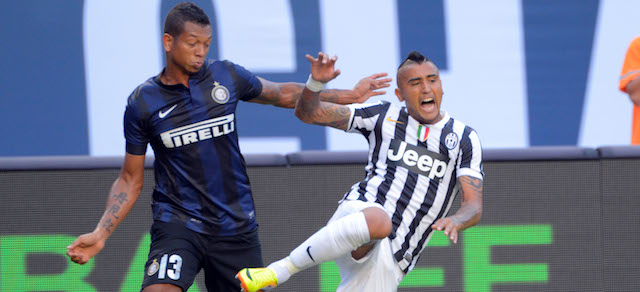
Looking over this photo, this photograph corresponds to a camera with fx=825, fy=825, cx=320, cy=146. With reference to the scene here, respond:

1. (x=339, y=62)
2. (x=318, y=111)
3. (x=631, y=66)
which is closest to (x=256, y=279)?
(x=318, y=111)

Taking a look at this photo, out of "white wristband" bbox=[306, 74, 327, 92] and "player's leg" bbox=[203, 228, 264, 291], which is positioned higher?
"white wristband" bbox=[306, 74, 327, 92]

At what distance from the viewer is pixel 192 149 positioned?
13.1 ft

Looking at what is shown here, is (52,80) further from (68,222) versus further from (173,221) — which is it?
(173,221)

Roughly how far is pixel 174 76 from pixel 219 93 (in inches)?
9.3

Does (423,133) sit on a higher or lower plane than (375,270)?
higher

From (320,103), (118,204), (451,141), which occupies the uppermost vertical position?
(320,103)

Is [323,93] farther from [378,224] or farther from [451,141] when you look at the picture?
[378,224]

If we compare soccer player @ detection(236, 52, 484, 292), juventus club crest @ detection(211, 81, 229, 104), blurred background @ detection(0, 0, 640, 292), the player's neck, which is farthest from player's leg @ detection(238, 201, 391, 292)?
blurred background @ detection(0, 0, 640, 292)

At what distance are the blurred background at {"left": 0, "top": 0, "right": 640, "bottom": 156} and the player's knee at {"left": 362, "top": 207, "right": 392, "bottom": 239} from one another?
3.10 m

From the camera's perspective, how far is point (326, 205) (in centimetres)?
499

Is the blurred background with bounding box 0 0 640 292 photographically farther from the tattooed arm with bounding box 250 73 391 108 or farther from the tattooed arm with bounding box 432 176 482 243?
the tattooed arm with bounding box 432 176 482 243

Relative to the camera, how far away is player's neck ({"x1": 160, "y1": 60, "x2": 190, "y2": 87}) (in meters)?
4.07

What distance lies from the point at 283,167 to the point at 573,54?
10.8 ft

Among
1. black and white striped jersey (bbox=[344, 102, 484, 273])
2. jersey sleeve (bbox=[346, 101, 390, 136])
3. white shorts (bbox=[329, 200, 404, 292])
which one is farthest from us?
jersey sleeve (bbox=[346, 101, 390, 136])
